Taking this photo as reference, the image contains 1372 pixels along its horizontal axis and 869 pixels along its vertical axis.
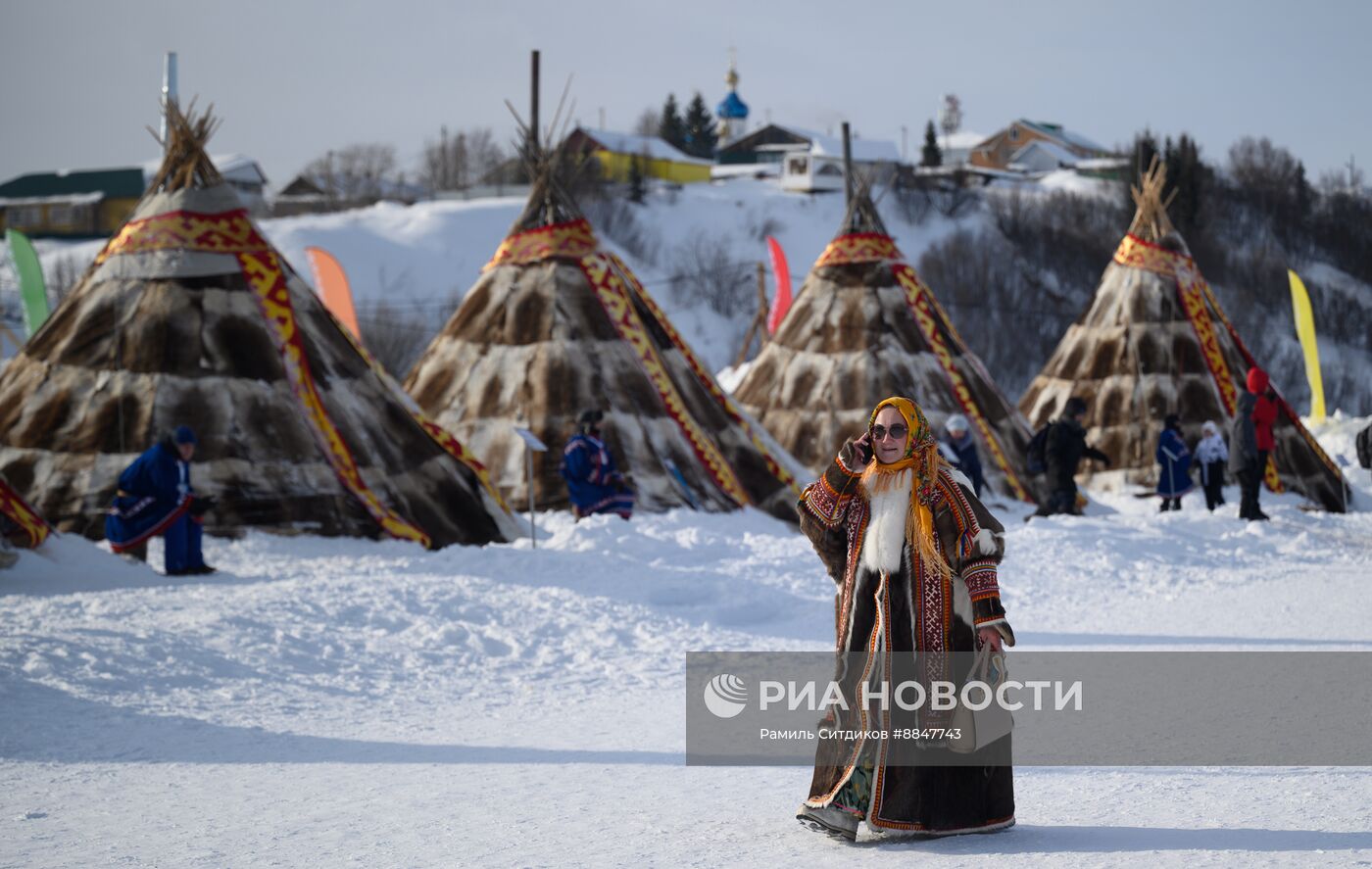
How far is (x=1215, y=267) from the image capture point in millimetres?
61594

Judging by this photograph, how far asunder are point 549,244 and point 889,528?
1081cm

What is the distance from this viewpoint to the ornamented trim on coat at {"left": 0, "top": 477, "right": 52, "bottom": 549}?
10117mm

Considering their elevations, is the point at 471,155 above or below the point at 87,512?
above

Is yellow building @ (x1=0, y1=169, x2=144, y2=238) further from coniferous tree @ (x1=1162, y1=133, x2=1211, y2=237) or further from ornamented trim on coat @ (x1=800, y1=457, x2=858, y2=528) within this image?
ornamented trim on coat @ (x1=800, y1=457, x2=858, y2=528)

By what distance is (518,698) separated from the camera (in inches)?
299

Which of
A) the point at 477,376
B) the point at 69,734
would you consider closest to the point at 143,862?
the point at 69,734

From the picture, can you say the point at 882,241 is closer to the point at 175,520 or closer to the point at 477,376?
the point at 477,376

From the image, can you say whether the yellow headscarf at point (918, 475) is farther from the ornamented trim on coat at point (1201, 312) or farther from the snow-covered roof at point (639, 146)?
the snow-covered roof at point (639, 146)

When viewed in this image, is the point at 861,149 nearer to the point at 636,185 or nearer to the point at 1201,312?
the point at 636,185

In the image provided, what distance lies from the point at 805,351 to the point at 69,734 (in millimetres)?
12988

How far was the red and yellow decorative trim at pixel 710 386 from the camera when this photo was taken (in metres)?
15.2

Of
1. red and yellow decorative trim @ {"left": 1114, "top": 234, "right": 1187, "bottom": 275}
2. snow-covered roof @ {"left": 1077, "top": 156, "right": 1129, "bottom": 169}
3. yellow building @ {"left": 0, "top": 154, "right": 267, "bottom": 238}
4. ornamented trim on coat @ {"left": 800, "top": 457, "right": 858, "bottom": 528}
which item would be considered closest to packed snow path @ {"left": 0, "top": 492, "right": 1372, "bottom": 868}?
ornamented trim on coat @ {"left": 800, "top": 457, "right": 858, "bottom": 528}

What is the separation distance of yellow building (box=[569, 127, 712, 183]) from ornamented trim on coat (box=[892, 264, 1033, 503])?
49.5 metres

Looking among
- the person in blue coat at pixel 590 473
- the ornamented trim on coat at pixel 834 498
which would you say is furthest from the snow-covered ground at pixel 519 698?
the ornamented trim on coat at pixel 834 498
